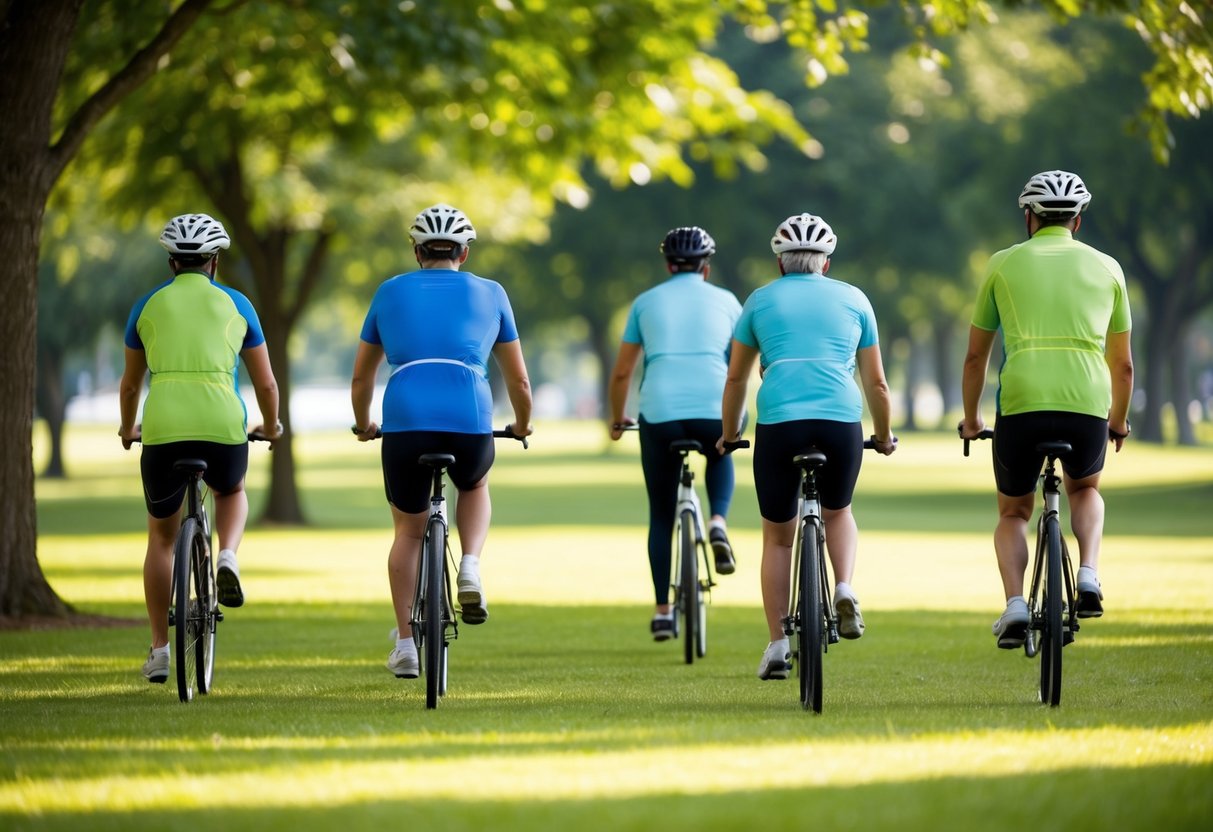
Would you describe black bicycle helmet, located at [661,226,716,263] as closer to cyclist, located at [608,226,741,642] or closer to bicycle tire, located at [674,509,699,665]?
cyclist, located at [608,226,741,642]

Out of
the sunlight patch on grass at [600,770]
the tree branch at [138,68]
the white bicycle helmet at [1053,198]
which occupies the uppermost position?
Result: the tree branch at [138,68]

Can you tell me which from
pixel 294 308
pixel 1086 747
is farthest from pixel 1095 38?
pixel 1086 747

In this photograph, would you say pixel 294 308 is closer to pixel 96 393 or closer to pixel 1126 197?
pixel 1126 197

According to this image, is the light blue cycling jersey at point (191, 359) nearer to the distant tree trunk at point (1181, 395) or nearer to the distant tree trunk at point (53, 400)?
the distant tree trunk at point (53, 400)

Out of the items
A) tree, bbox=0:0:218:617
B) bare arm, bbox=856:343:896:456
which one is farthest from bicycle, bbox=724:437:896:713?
tree, bbox=0:0:218:617

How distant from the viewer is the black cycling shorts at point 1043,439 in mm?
8523

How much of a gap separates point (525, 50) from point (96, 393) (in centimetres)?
11879

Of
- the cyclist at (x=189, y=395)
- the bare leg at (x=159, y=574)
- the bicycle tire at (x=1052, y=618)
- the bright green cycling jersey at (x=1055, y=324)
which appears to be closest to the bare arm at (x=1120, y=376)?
the bright green cycling jersey at (x=1055, y=324)

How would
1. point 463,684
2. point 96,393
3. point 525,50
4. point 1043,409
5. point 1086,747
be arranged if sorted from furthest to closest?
point 96,393, point 525,50, point 463,684, point 1043,409, point 1086,747

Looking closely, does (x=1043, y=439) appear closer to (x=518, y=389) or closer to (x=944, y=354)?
(x=518, y=389)

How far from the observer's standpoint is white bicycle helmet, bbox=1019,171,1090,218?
885 centimetres

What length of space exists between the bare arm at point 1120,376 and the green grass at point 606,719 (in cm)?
125

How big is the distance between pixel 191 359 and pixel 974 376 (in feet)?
11.7

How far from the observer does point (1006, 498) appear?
8953 mm
